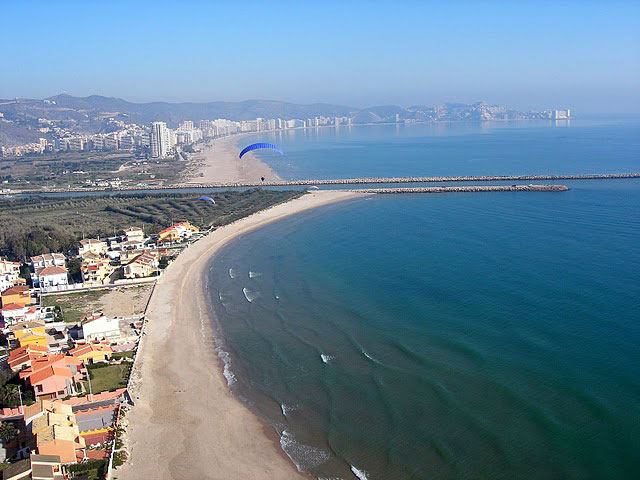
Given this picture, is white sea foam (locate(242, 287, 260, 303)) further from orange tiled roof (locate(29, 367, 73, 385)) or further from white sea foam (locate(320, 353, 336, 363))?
orange tiled roof (locate(29, 367, 73, 385))

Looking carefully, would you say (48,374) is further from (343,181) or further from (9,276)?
(343,181)

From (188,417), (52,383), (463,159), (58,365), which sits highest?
(463,159)

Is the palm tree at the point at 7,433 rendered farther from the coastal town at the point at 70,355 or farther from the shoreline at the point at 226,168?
the shoreline at the point at 226,168

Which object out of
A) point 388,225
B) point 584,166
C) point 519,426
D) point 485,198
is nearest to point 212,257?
point 388,225

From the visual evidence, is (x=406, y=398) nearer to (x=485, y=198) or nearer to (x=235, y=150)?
(x=485, y=198)

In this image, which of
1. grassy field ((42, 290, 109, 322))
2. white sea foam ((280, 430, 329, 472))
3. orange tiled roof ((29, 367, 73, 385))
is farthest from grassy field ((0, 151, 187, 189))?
white sea foam ((280, 430, 329, 472))

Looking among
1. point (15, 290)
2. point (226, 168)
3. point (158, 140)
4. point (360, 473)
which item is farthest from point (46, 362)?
point (158, 140)

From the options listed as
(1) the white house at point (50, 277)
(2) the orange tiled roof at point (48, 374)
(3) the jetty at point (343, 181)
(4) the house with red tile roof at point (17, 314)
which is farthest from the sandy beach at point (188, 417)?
(3) the jetty at point (343, 181)
